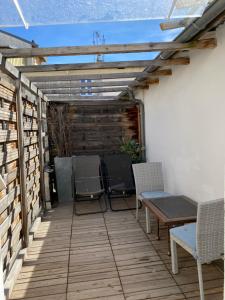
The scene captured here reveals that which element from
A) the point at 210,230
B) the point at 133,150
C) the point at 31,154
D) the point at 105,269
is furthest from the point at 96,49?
the point at 133,150

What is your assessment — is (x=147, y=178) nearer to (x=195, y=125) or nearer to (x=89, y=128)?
(x=195, y=125)

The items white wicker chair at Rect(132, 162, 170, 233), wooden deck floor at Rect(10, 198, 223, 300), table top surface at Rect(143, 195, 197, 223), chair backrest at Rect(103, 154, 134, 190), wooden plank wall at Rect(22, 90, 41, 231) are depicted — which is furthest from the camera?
chair backrest at Rect(103, 154, 134, 190)

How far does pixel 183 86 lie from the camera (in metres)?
3.70

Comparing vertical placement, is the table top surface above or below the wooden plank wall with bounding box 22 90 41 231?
below

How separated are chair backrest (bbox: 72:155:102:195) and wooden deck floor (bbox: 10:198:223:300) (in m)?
1.36

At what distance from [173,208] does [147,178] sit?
3.57 feet

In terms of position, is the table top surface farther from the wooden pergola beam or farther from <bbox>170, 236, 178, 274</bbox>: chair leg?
the wooden pergola beam

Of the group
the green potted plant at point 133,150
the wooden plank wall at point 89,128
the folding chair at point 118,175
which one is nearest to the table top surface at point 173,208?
the folding chair at point 118,175

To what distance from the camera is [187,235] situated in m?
2.49

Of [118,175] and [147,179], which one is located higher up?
[147,179]

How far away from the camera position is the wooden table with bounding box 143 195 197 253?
284cm

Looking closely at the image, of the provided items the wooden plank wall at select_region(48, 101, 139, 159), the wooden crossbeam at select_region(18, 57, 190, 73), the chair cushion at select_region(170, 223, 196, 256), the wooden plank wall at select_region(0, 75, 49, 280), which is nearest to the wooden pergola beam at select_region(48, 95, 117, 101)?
the wooden plank wall at select_region(48, 101, 139, 159)

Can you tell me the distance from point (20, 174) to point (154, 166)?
6.74ft

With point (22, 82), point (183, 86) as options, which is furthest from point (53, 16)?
point (183, 86)
